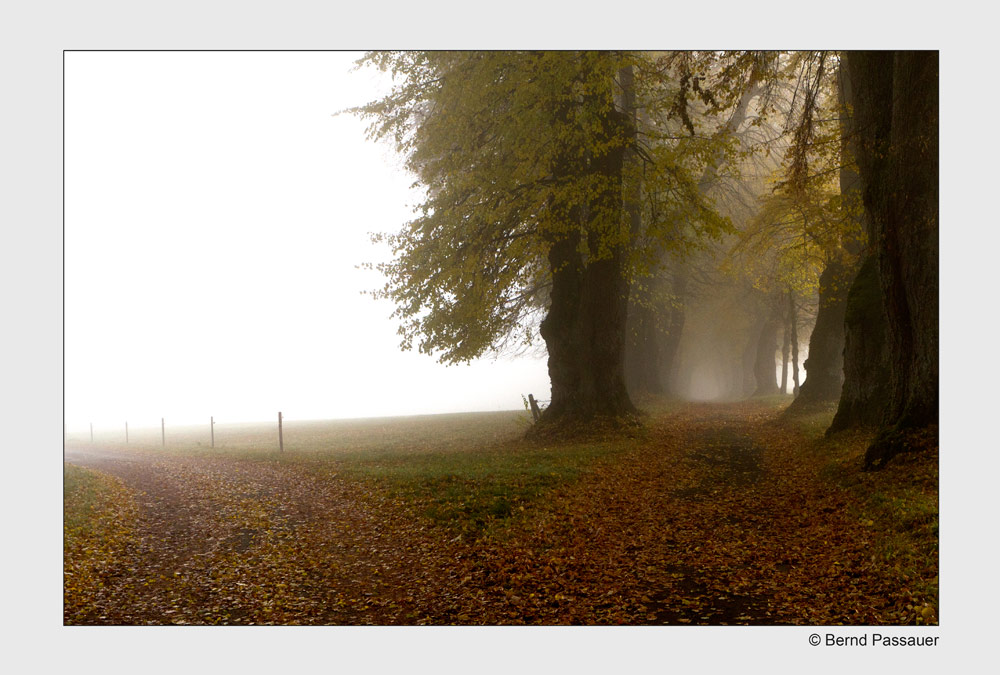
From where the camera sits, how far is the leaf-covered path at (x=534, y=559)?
5.97 meters

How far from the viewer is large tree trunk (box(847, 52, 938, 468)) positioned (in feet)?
28.5

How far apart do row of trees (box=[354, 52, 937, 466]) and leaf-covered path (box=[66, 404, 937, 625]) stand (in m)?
2.56

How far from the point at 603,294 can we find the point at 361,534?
8.93 m

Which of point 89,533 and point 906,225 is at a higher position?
point 906,225

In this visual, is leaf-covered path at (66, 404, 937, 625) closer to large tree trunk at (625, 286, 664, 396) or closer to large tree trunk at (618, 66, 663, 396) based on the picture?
large tree trunk at (618, 66, 663, 396)

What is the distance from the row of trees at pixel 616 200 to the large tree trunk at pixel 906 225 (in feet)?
0.10

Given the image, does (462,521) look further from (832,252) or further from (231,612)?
(832,252)

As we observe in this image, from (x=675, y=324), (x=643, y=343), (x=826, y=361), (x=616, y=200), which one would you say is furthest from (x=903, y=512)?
(x=675, y=324)

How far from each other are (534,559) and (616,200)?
874cm

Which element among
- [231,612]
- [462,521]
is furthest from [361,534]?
[231,612]

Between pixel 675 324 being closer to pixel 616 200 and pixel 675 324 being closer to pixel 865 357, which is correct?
pixel 865 357

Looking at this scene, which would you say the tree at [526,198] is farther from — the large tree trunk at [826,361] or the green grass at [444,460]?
the large tree trunk at [826,361]

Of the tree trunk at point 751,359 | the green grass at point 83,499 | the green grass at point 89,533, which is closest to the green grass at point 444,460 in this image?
the green grass at point 89,533

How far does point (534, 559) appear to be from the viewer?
7012 millimetres
